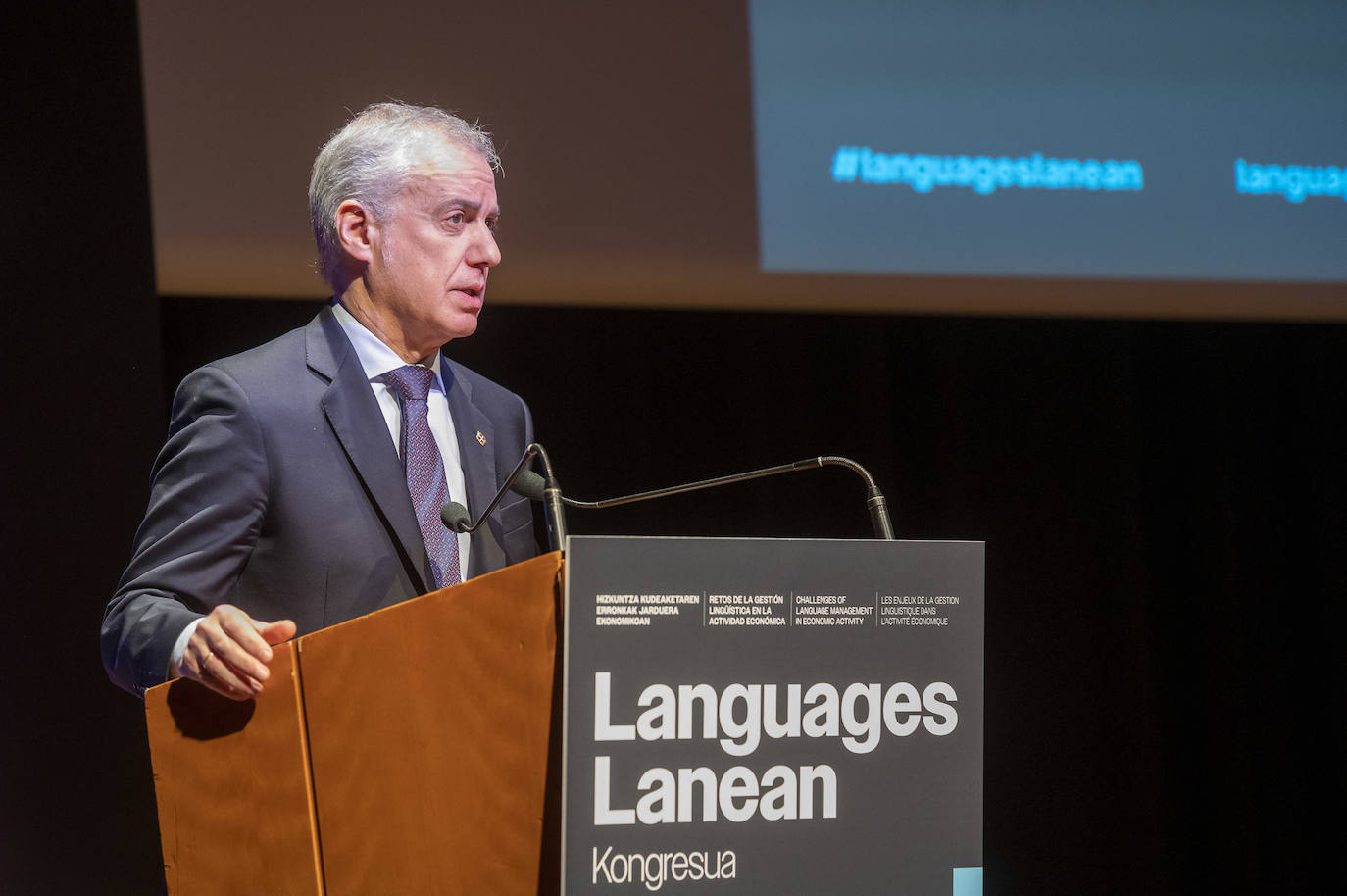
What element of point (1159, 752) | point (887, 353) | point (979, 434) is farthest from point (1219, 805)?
point (887, 353)

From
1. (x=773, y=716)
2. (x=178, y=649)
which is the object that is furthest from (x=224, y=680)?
(x=773, y=716)

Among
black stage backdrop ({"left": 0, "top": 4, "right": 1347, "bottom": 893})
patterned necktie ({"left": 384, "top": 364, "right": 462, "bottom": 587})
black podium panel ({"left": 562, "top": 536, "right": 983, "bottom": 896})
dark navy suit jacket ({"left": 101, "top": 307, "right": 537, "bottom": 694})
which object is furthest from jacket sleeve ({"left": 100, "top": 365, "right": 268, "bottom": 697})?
black stage backdrop ({"left": 0, "top": 4, "right": 1347, "bottom": 893})

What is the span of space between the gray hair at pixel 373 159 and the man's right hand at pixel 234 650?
863 millimetres

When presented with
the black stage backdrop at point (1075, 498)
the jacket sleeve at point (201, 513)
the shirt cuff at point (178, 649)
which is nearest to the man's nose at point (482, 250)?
the jacket sleeve at point (201, 513)

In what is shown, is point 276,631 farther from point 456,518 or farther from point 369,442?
point 369,442

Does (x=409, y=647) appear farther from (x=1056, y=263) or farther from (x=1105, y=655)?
(x=1105, y=655)

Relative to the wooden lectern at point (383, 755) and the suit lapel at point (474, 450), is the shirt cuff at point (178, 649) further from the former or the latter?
the suit lapel at point (474, 450)

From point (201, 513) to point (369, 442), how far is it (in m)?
0.26

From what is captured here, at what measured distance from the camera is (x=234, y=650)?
1.32 metres

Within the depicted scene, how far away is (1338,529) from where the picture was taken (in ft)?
13.7

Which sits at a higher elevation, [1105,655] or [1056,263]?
[1056,263]

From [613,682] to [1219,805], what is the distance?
3623 millimetres

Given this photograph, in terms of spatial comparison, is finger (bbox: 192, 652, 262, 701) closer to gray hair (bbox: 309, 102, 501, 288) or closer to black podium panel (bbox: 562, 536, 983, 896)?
black podium panel (bbox: 562, 536, 983, 896)

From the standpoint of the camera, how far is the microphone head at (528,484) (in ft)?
4.94
